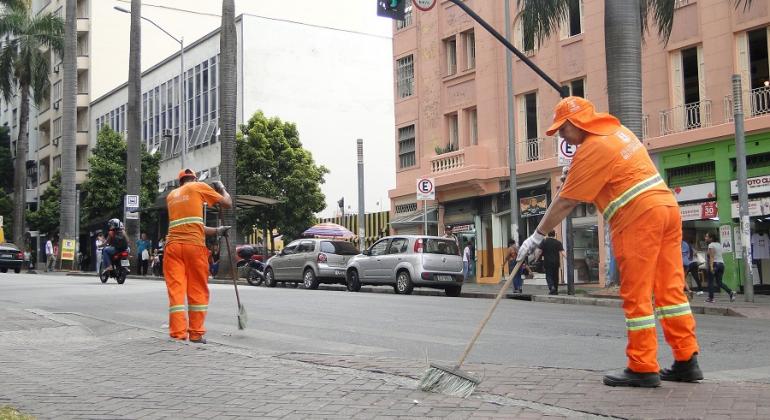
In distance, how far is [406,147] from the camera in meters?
35.2

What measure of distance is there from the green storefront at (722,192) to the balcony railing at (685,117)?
0.66 meters

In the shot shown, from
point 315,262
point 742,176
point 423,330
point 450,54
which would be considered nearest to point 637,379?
point 423,330

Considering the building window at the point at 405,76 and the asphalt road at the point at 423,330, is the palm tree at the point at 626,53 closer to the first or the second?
the asphalt road at the point at 423,330

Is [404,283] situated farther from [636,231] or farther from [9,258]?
[9,258]

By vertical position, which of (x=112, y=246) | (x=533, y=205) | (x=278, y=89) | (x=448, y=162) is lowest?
(x=112, y=246)

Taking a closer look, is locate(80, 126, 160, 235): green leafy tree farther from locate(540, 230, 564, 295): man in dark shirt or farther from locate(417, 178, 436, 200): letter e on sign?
locate(540, 230, 564, 295): man in dark shirt

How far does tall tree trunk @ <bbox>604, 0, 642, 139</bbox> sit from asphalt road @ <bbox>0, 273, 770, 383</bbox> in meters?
4.96

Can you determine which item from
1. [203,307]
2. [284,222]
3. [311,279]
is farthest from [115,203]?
[203,307]

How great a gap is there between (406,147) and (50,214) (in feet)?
94.8

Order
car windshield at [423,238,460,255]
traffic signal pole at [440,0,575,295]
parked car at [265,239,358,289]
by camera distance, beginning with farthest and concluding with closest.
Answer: parked car at [265,239,358,289]
car windshield at [423,238,460,255]
traffic signal pole at [440,0,575,295]

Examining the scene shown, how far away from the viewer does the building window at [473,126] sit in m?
31.7

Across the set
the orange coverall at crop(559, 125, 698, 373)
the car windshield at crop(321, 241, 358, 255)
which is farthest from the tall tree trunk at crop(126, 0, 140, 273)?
the orange coverall at crop(559, 125, 698, 373)

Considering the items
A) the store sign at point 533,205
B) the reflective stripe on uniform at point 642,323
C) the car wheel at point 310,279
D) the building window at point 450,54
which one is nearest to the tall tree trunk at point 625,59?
the store sign at point 533,205

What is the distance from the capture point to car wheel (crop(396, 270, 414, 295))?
74.3 ft
